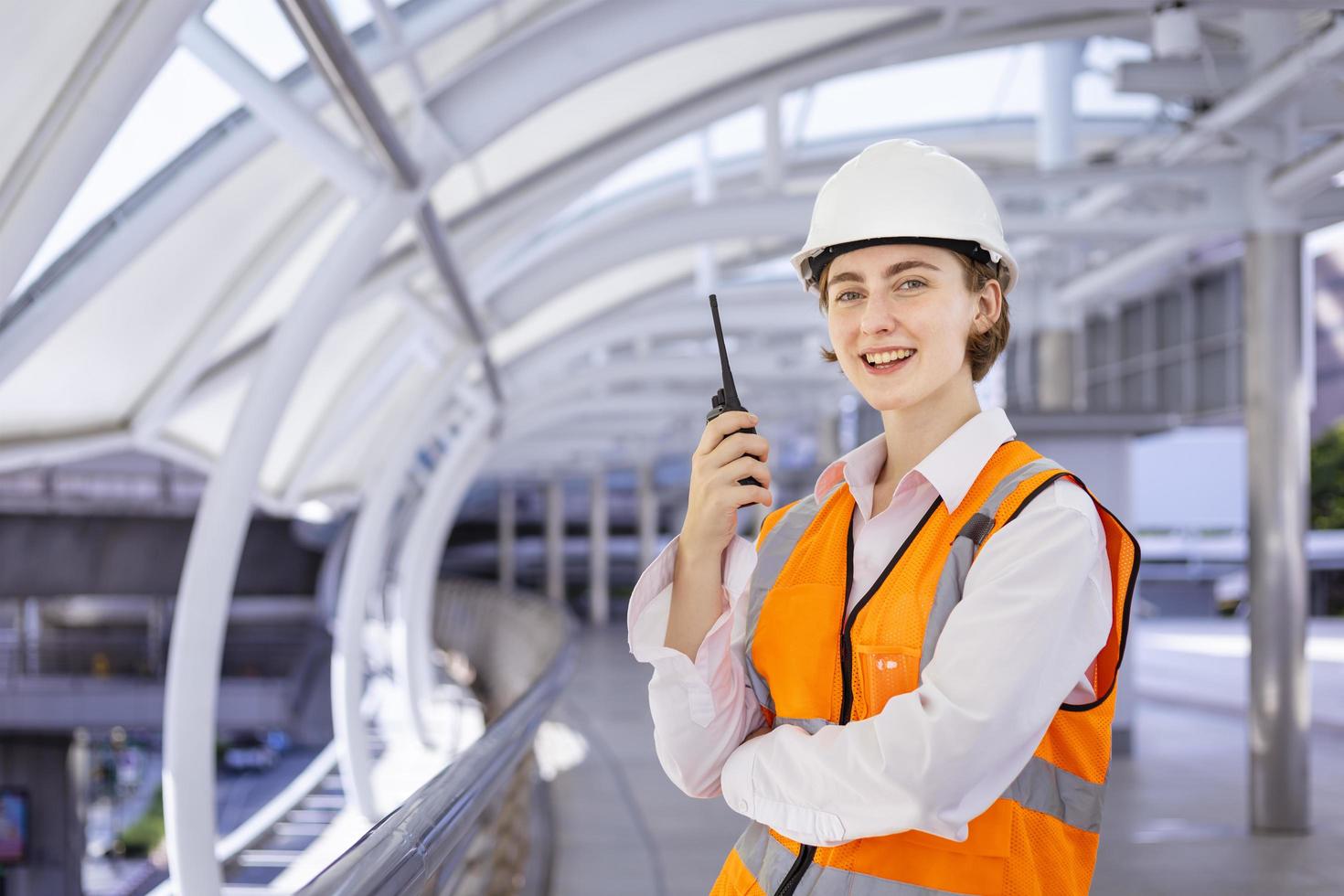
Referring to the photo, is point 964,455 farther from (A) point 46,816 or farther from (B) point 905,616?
(A) point 46,816

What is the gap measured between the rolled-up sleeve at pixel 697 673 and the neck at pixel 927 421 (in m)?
0.27

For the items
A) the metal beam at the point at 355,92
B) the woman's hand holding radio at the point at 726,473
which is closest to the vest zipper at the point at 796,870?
the woman's hand holding radio at the point at 726,473

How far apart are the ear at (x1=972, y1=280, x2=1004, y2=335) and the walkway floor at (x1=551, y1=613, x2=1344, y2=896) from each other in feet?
15.8

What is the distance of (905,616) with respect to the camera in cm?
162

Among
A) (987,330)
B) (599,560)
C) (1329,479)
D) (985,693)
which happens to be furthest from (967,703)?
(1329,479)

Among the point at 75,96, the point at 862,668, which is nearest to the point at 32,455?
the point at 75,96

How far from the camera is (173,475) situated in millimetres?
32875

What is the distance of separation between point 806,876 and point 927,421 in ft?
2.15

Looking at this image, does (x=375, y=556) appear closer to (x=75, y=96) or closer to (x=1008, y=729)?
(x=75, y=96)

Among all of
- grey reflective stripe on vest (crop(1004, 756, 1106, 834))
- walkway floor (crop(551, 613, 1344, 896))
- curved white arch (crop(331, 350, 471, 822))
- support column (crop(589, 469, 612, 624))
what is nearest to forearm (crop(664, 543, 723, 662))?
grey reflective stripe on vest (crop(1004, 756, 1106, 834))

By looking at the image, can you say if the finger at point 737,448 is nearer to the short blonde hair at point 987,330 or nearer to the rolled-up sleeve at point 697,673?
the rolled-up sleeve at point 697,673

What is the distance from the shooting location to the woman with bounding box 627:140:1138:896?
4.82 ft

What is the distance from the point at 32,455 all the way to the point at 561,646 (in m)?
4.93

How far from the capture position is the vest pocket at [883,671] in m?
1.60
